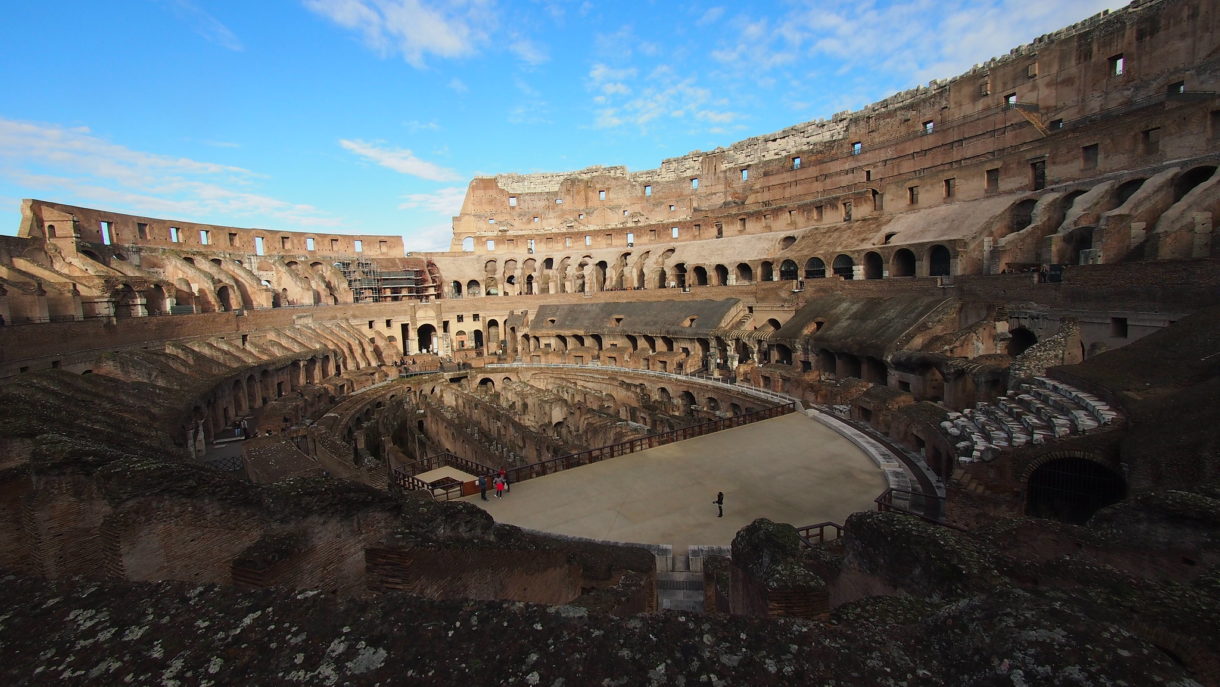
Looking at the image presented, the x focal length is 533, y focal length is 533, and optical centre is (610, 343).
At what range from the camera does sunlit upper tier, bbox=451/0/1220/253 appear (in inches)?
785

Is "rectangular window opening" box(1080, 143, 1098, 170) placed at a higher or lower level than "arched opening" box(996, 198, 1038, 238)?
higher

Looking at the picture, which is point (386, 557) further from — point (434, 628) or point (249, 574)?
point (434, 628)

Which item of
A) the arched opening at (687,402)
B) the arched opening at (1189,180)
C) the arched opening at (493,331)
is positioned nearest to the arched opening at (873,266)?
the arched opening at (1189,180)

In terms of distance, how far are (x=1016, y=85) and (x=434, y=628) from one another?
33894 mm

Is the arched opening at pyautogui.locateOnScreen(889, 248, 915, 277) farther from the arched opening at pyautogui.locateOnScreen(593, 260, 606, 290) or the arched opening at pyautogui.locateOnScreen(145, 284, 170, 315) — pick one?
the arched opening at pyautogui.locateOnScreen(145, 284, 170, 315)

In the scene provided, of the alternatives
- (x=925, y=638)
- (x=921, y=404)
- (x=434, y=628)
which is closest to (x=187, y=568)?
(x=434, y=628)

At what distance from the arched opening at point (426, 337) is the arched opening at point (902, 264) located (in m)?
28.1

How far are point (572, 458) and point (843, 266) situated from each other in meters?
20.3

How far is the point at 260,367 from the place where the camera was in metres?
20.2

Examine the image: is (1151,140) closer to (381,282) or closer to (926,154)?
(926,154)

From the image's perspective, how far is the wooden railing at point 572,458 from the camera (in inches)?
494

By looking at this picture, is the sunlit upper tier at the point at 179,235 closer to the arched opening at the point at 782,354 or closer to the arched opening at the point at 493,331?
the arched opening at the point at 493,331

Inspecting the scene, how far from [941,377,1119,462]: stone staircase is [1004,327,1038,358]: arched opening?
19.1ft

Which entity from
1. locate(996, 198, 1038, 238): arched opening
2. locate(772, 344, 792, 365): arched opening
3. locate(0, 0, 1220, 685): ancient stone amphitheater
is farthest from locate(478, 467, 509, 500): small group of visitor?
locate(996, 198, 1038, 238): arched opening
